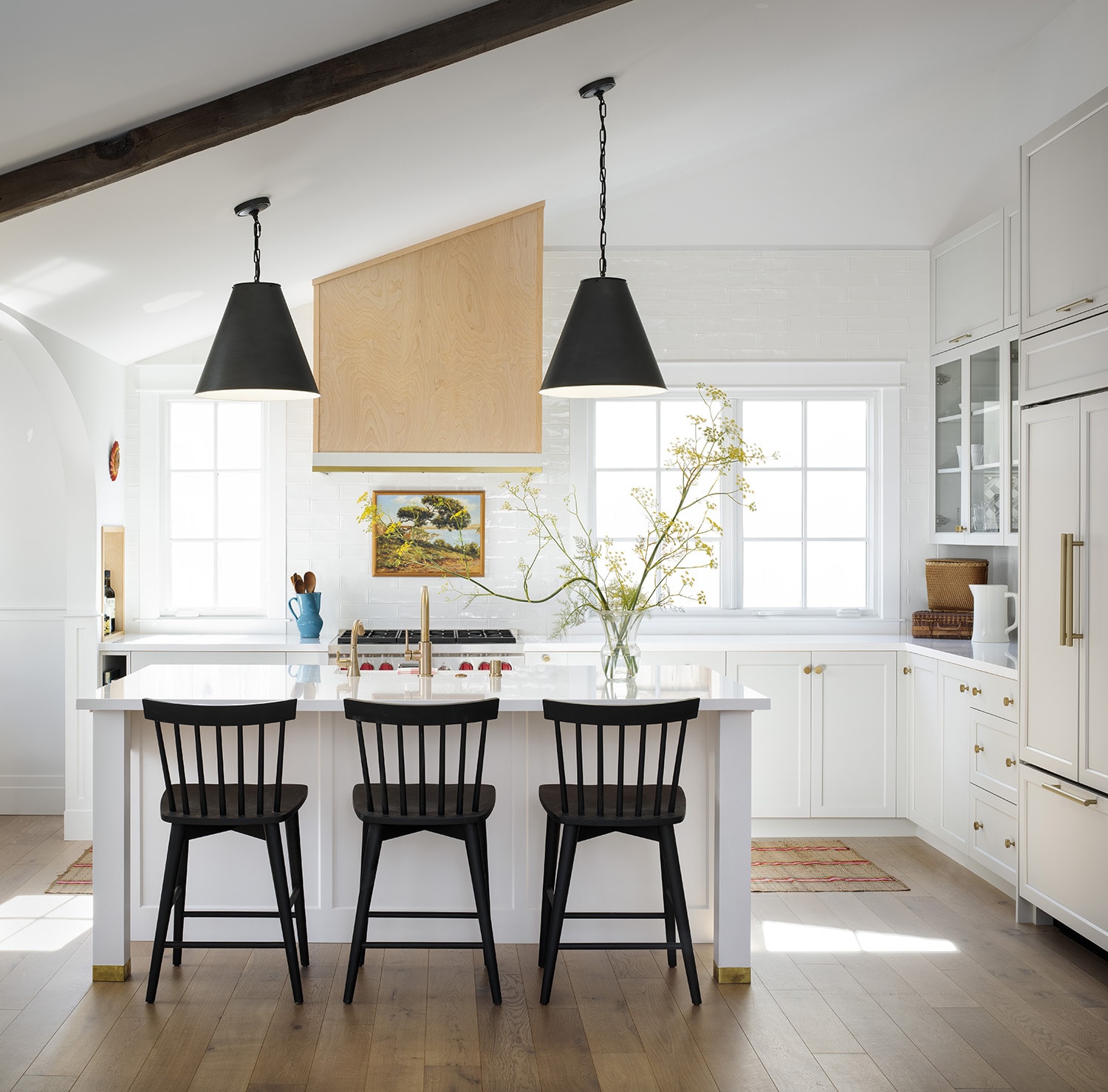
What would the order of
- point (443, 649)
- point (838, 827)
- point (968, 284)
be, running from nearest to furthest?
point (443, 649) → point (968, 284) → point (838, 827)

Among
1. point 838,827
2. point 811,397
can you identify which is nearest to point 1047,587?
point 838,827

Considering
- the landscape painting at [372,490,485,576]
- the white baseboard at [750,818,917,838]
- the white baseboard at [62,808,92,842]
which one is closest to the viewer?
the white baseboard at [62,808,92,842]

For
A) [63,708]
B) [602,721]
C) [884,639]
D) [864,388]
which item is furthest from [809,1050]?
[63,708]

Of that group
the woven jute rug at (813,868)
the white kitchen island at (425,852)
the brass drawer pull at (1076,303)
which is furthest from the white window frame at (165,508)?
the brass drawer pull at (1076,303)

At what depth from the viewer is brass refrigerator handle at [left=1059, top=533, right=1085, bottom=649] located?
3.69 metres

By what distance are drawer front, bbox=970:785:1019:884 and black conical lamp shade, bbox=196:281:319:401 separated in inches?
125

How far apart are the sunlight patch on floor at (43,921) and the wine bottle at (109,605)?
1538mm

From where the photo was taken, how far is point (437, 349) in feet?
17.1

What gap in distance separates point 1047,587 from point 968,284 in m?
2.09

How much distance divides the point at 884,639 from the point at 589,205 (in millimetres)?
2788

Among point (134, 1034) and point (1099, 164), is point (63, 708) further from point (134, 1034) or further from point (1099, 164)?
point (1099, 164)

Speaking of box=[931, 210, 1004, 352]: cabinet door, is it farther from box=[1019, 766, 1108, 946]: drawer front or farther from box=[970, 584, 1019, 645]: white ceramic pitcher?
box=[1019, 766, 1108, 946]: drawer front

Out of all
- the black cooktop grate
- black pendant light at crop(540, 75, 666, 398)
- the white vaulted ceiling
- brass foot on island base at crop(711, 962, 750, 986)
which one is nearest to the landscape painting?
the black cooktop grate

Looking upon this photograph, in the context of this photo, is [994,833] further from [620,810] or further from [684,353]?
[684,353]
